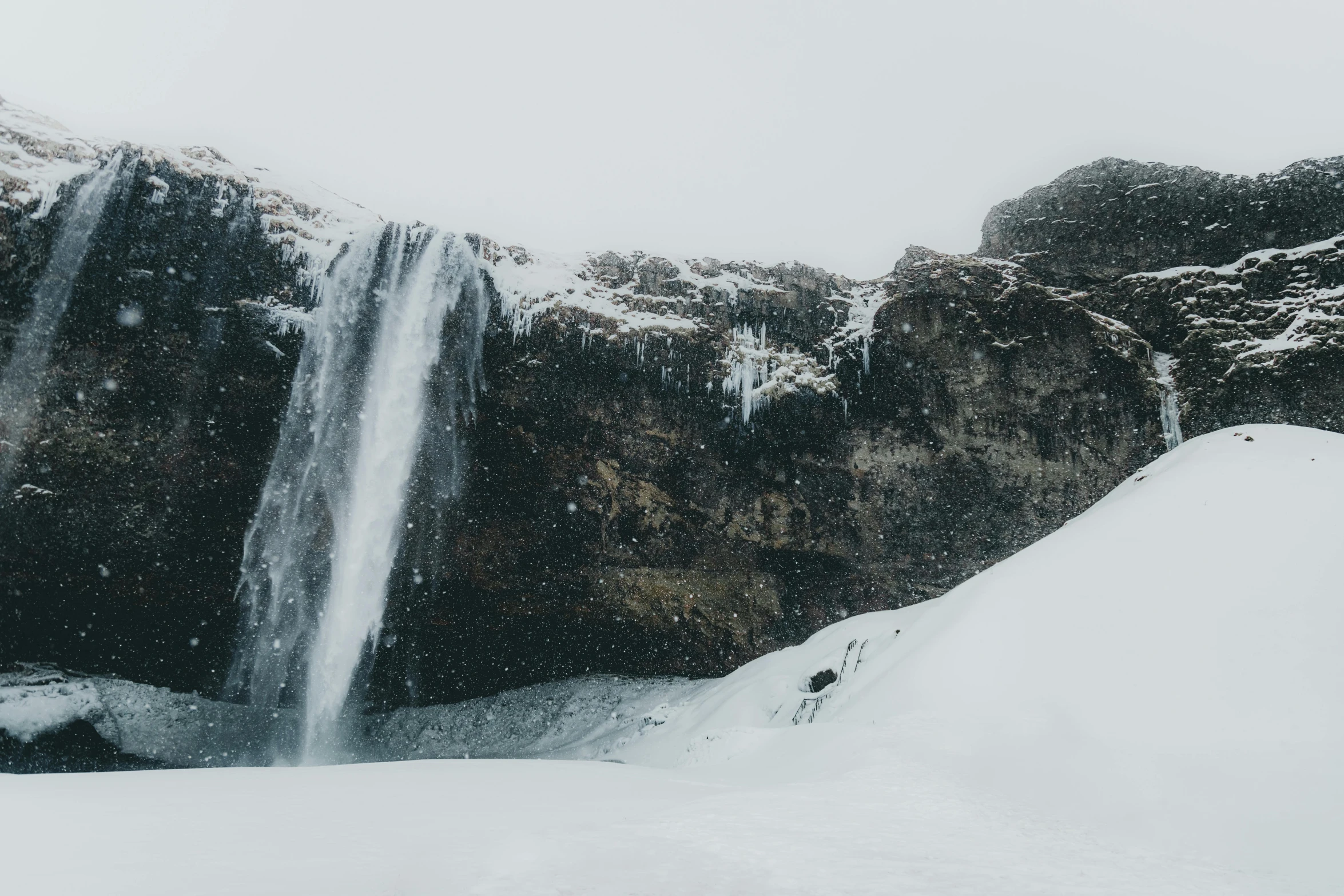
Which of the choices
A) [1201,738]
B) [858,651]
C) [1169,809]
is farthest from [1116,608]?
[858,651]

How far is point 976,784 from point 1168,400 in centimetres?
1334

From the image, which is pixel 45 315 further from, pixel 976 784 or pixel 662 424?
pixel 976 784

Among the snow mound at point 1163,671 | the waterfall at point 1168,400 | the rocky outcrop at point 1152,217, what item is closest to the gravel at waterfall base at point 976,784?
the snow mound at point 1163,671

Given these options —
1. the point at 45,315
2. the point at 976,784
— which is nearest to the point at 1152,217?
the point at 976,784

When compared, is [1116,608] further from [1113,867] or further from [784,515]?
[784,515]

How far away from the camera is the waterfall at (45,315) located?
41.2ft

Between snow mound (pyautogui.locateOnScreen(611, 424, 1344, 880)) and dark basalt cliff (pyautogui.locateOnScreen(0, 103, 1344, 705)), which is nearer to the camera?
snow mound (pyautogui.locateOnScreen(611, 424, 1344, 880))

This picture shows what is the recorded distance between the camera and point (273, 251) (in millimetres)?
13578

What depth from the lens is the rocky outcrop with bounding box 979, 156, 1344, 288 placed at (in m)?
13.4

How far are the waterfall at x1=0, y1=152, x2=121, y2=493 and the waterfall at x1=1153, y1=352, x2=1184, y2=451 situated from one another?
70.9 ft

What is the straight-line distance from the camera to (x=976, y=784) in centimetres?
441

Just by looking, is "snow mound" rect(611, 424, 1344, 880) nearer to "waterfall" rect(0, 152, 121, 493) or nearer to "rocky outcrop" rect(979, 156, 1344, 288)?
"rocky outcrop" rect(979, 156, 1344, 288)

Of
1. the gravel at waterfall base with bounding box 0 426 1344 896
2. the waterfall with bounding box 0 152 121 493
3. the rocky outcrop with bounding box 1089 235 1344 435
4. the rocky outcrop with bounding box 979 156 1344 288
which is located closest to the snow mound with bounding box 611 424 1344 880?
the gravel at waterfall base with bounding box 0 426 1344 896

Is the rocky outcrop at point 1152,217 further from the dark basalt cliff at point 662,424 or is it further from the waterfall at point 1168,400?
the waterfall at point 1168,400
